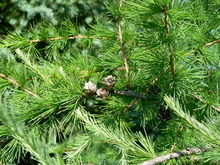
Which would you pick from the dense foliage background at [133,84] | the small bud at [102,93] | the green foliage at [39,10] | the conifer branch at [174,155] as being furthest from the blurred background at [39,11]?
the conifer branch at [174,155]

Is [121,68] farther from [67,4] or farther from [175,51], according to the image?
[67,4]

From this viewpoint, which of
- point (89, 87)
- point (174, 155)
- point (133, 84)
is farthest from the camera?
point (133, 84)

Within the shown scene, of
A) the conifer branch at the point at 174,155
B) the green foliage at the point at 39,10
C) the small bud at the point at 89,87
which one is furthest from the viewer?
the green foliage at the point at 39,10

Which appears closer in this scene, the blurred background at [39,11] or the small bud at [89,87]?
the small bud at [89,87]

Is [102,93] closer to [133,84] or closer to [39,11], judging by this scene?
[133,84]

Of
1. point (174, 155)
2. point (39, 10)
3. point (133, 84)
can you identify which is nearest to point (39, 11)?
point (39, 10)

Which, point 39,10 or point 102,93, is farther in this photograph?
point 39,10

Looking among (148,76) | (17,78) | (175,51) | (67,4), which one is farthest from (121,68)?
(67,4)

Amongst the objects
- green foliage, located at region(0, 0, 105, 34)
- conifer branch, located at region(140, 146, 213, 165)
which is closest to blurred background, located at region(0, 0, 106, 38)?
green foliage, located at region(0, 0, 105, 34)

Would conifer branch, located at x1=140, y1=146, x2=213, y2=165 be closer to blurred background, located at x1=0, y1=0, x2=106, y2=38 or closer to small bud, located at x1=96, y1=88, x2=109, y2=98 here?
small bud, located at x1=96, y1=88, x2=109, y2=98

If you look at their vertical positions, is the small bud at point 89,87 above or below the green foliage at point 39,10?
above

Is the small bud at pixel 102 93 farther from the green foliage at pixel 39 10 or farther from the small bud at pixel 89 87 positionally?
the green foliage at pixel 39 10
